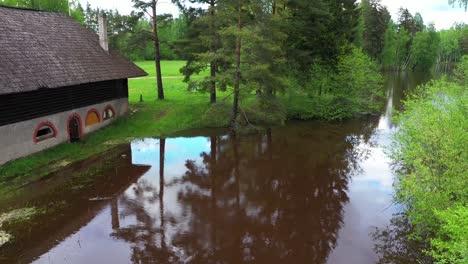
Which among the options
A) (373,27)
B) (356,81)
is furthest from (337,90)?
(373,27)

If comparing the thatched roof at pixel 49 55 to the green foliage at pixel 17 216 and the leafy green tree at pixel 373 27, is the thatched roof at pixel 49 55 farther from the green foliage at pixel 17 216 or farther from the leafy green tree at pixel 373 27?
the leafy green tree at pixel 373 27

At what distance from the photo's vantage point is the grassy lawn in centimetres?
1681

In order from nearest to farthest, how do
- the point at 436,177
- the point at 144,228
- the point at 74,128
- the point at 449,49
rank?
1. the point at 436,177
2. the point at 144,228
3. the point at 74,128
4. the point at 449,49

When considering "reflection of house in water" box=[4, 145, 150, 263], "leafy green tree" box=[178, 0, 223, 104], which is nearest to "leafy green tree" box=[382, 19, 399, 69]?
"leafy green tree" box=[178, 0, 223, 104]

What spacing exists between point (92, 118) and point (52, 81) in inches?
182

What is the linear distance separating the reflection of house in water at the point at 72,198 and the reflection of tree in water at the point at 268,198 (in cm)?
315

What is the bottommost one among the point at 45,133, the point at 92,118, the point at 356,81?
the point at 45,133

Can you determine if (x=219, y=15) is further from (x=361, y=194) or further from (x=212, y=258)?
(x=212, y=258)

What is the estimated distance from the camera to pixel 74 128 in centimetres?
2127

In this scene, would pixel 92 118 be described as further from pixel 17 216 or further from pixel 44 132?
pixel 17 216

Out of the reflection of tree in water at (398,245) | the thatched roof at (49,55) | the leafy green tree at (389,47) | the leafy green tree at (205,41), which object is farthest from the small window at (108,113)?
the leafy green tree at (389,47)

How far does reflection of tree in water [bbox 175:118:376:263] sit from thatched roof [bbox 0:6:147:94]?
839cm

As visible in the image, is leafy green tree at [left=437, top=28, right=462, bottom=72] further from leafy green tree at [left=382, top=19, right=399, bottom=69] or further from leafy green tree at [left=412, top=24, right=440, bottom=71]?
leafy green tree at [left=382, top=19, right=399, bottom=69]

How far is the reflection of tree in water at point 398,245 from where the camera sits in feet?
36.2
